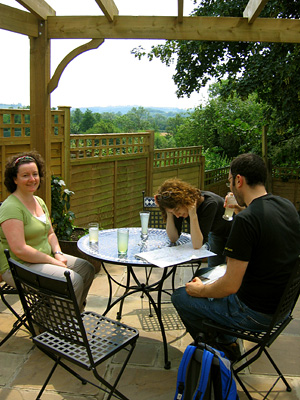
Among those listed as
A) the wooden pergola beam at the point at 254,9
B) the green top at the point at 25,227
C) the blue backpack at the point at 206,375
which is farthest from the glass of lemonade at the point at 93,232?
the wooden pergola beam at the point at 254,9

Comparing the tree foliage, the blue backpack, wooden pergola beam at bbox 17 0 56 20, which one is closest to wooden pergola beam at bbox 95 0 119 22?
wooden pergola beam at bbox 17 0 56 20

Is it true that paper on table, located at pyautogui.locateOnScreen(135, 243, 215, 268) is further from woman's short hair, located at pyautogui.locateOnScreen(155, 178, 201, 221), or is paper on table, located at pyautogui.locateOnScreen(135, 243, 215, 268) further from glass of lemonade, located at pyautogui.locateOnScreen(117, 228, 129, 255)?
woman's short hair, located at pyautogui.locateOnScreen(155, 178, 201, 221)

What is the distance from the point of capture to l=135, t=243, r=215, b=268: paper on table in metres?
2.55

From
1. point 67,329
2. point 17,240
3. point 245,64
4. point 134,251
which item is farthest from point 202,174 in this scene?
point 67,329

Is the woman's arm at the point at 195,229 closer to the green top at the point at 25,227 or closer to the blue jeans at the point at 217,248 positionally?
the blue jeans at the point at 217,248

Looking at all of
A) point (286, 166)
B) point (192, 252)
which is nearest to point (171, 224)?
point (192, 252)

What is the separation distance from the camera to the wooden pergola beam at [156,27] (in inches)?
155

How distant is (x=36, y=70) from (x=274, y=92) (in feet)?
13.8

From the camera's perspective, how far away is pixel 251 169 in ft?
7.35

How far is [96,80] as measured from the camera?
2705cm

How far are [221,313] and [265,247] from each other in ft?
1.49

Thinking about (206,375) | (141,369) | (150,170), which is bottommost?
(141,369)

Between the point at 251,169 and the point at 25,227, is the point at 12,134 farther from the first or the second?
the point at 251,169

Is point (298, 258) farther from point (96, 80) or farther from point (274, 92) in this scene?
point (96, 80)
